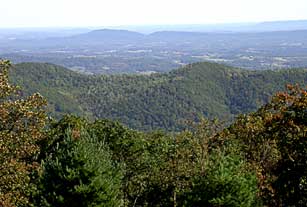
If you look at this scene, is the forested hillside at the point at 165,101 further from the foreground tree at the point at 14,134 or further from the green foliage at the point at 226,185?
the foreground tree at the point at 14,134

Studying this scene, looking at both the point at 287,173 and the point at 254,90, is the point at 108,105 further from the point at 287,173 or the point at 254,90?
the point at 287,173

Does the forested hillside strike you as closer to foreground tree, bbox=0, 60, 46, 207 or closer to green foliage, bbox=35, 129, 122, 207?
green foliage, bbox=35, 129, 122, 207

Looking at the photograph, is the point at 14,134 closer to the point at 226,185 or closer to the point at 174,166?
the point at 226,185

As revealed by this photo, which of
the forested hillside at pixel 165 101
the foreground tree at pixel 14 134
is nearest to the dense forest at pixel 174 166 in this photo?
the foreground tree at pixel 14 134

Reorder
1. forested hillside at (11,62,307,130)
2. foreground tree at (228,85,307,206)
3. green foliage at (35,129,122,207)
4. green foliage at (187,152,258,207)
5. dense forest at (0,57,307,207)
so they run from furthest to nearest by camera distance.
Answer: forested hillside at (11,62,307,130) → green foliage at (187,152,258,207) → foreground tree at (228,85,307,206) → green foliage at (35,129,122,207) → dense forest at (0,57,307,207)

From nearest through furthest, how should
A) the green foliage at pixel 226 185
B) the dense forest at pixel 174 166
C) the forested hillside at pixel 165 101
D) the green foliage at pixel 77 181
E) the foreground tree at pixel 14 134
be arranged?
the foreground tree at pixel 14 134 < the dense forest at pixel 174 166 < the green foliage at pixel 77 181 < the green foliage at pixel 226 185 < the forested hillside at pixel 165 101

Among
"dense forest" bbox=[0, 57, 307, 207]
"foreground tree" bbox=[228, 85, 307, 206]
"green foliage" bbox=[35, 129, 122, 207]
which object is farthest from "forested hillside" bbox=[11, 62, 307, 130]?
"green foliage" bbox=[35, 129, 122, 207]

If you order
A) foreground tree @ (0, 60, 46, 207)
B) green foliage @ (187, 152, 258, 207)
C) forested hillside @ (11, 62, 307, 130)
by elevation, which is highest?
foreground tree @ (0, 60, 46, 207)

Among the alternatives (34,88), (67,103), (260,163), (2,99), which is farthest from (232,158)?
(34,88)

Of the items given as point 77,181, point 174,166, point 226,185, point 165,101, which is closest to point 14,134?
point 77,181
